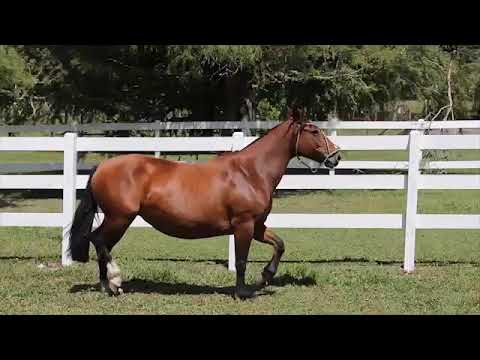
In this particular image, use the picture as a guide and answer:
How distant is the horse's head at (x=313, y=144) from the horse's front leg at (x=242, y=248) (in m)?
0.88

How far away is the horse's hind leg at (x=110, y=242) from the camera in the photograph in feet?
18.8

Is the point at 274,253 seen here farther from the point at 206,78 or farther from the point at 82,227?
the point at 206,78

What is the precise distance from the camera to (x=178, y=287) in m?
6.34

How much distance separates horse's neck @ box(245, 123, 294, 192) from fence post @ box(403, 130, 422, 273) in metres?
1.92

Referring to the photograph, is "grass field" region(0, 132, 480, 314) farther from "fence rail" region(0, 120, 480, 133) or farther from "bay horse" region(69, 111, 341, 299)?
"fence rail" region(0, 120, 480, 133)

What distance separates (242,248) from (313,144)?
1.20 metres

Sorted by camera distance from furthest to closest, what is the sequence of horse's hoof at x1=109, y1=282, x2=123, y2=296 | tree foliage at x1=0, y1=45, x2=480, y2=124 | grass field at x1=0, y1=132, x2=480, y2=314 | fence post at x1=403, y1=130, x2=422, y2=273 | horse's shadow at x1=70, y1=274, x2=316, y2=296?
tree foliage at x1=0, y1=45, x2=480, y2=124, fence post at x1=403, y1=130, x2=422, y2=273, horse's shadow at x1=70, y1=274, x2=316, y2=296, horse's hoof at x1=109, y1=282, x2=123, y2=296, grass field at x1=0, y1=132, x2=480, y2=314

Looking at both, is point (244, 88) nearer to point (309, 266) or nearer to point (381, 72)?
point (381, 72)

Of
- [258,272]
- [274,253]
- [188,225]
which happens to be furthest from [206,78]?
[188,225]

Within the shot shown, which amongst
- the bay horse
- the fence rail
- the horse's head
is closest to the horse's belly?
the bay horse

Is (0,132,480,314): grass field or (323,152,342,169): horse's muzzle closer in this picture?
(0,132,480,314): grass field

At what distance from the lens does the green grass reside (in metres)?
5.63

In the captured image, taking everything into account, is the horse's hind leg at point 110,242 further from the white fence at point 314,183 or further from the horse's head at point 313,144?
the horse's head at point 313,144

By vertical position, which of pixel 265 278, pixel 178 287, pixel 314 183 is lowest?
pixel 178 287
